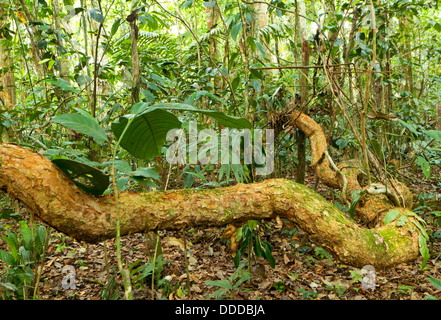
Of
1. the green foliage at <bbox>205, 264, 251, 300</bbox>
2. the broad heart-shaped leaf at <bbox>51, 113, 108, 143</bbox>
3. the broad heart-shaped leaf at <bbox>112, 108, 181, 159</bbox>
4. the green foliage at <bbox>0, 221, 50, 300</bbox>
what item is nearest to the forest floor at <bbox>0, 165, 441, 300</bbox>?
the green foliage at <bbox>205, 264, 251, 300</bbox>

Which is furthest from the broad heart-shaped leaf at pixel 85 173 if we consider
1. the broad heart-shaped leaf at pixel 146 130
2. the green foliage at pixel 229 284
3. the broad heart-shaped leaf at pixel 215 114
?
the green foliage at pixel 229 284

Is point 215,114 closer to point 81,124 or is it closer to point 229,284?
point 81,124

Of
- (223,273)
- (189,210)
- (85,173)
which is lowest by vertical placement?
(223,273)

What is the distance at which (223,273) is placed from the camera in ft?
7.59

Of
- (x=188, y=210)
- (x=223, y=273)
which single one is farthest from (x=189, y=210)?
(x=223, y=273)

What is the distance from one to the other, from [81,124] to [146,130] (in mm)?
248

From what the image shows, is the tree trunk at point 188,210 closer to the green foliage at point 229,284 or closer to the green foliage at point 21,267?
the green foliage at point 229,284

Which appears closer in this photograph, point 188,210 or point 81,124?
point 81,124

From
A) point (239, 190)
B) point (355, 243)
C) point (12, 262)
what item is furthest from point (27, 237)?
point (355, 243)

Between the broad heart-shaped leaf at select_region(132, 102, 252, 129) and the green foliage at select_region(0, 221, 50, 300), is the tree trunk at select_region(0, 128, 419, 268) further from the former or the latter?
the green foliage at select_region(0, 221, 50, 300)

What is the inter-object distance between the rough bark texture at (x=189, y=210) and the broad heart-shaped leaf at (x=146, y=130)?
7.9 inches

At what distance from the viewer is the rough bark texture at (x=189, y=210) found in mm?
1104

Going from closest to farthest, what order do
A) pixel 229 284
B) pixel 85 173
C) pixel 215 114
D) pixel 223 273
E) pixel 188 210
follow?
pixel 215 114
pixel 85 173
pixel 188 210
pixel 229 284
pixel 223 273

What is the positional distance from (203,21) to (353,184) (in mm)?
6857
